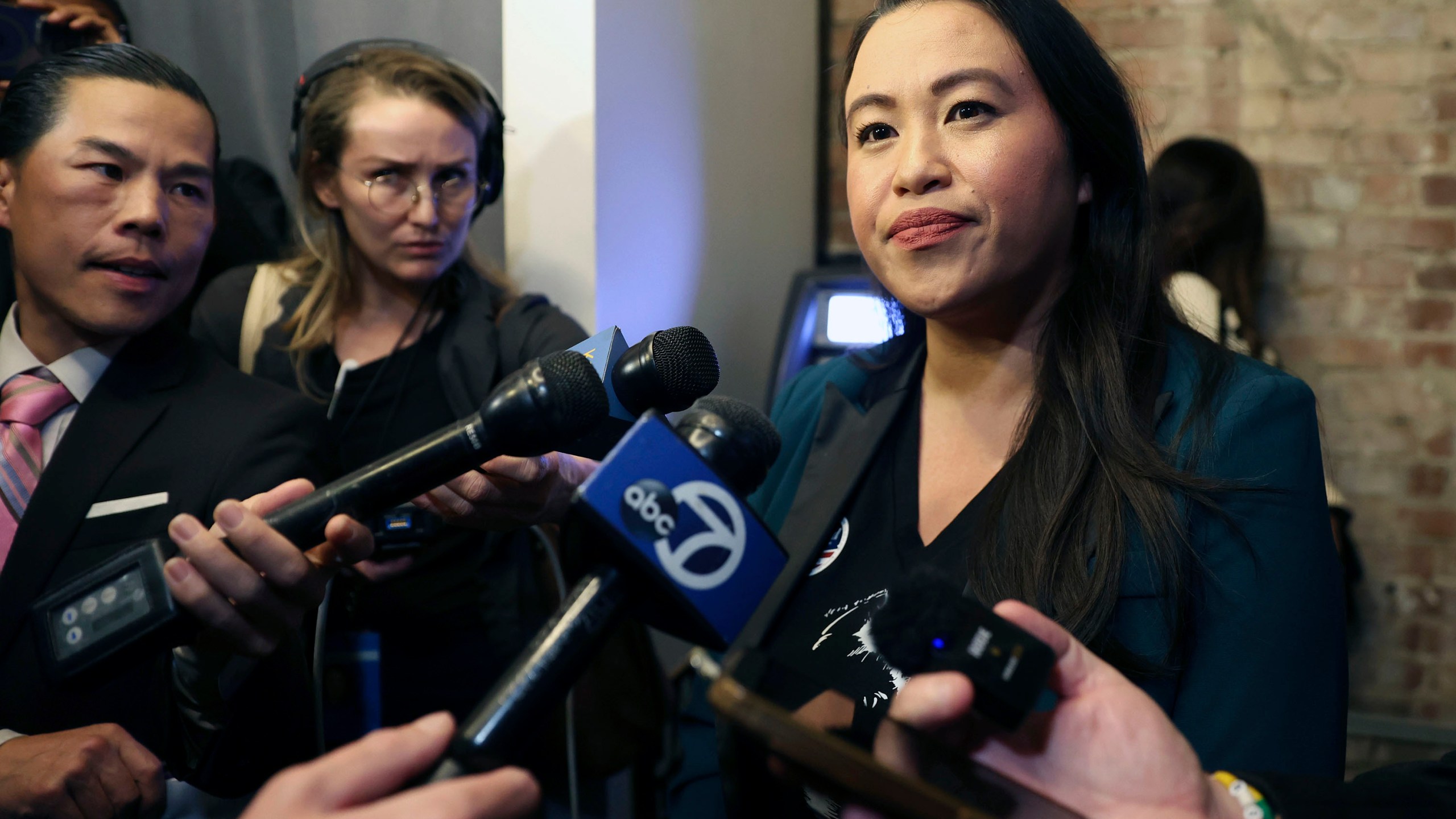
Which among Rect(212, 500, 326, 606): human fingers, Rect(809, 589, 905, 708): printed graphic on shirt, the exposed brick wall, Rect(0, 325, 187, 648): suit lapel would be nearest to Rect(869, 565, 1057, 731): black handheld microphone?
Rect(809, 589, 905, 708): printed graphic on shirt

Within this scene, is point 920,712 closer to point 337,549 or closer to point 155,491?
point 337,549

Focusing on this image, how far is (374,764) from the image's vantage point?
1.71 feet

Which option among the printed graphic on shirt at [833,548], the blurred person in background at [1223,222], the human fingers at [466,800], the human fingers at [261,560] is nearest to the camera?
the human fingers at [466,800]

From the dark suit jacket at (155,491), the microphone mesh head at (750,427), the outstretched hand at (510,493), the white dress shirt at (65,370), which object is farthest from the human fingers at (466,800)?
the white dress shirt at (65,370)

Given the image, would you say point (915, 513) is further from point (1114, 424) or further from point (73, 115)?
point (73, 115)

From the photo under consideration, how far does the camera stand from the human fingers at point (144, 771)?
3.15 feet

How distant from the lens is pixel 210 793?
1092 millimetres

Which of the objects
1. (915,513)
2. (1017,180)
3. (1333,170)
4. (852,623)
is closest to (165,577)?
(852,623)

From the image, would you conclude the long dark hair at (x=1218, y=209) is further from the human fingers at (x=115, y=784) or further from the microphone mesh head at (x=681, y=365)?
the human fingers at (x=115, y=784)

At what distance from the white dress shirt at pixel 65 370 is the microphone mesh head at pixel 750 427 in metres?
0.91

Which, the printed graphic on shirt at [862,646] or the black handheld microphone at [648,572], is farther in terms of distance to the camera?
the printed graphic on shirt at [862,646]

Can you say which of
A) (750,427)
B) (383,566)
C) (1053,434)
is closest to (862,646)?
(1053,434)

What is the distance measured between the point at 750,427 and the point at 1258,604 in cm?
57

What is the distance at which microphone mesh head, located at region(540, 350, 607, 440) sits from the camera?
29.5 inches
